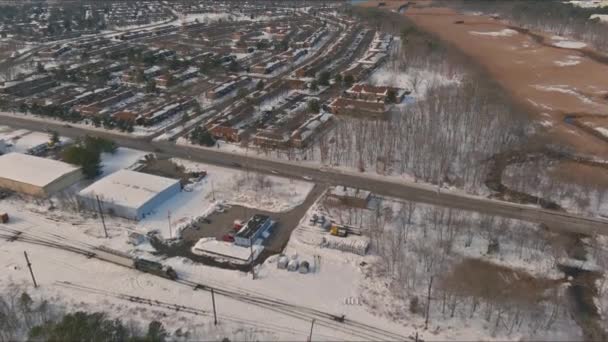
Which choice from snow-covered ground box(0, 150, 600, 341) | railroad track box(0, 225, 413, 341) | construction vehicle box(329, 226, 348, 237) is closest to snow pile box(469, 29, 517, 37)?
snow-covered ground box(0, 150, 600, 341)

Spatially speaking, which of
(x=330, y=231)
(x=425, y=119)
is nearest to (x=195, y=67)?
(x=425, y=119)

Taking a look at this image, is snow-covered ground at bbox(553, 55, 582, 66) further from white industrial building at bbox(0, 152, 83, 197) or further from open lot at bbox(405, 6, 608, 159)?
white industrial building at bbox(0, 152, 83, 197)

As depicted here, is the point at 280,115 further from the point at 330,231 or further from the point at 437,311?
the point at 437,311

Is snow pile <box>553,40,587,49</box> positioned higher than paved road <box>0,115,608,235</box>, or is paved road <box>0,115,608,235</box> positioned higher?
snow pile <box>553,40,587,49</box>

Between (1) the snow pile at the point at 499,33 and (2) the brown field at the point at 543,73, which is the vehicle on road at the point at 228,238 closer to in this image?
(2) the brown field at the point at 543,73

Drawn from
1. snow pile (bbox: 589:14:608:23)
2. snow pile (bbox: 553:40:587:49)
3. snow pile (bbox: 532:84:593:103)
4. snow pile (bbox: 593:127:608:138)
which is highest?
snow pile (bbox: 589:14:608:23)

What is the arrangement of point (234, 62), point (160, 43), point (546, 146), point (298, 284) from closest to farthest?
1. point (298, 284)
2. point (546, 146)
3. point (234, 62)
4. point (160, 43)
